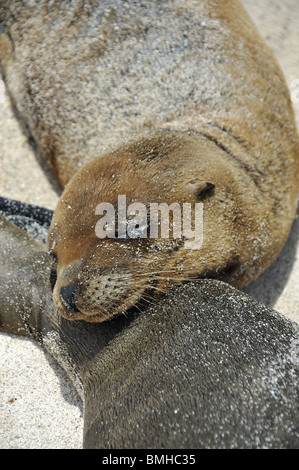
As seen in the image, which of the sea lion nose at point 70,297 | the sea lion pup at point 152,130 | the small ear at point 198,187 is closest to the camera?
the sea lion nose at point 70,297

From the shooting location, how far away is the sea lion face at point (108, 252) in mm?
2875

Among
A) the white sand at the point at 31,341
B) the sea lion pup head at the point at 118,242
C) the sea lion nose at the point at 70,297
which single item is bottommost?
the white sand at the point at 31,341

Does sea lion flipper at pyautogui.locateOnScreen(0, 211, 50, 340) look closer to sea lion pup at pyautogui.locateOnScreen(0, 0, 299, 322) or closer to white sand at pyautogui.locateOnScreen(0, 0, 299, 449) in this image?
white sand at pyautogui.locateOnScreen(0, 0, 299, 449)

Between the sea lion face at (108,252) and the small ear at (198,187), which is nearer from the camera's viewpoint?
the sea lion face at (108,252)

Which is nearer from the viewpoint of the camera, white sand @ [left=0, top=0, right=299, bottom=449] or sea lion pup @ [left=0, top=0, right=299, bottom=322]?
sea lion pup @ [left=0, top=0, right=299, bottom=322]

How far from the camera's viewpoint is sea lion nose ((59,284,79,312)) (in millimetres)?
2852

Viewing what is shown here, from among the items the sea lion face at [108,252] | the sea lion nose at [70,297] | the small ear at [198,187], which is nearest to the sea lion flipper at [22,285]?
the sea lion face at [108,252]

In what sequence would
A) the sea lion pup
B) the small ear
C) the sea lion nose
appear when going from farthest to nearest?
the small ear < the sea lion pup < the sea lion nose

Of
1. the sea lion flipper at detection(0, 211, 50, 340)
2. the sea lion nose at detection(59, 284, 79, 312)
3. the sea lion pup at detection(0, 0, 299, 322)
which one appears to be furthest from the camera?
the sea lion flipper at detection(0, 211, 50, 340)

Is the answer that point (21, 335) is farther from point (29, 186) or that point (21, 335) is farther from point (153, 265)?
point (29, 186)

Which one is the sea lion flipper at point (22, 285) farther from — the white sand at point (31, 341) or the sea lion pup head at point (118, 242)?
the sea lion pup head at point (118, 242)

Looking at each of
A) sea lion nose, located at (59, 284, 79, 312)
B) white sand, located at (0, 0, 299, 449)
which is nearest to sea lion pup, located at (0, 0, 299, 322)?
sea lion nose, located at (59, 284, 79, 312)

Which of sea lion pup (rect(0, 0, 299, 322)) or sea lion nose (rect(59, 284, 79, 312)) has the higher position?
sea lion pup (rect(0, 0, 299, 322))
